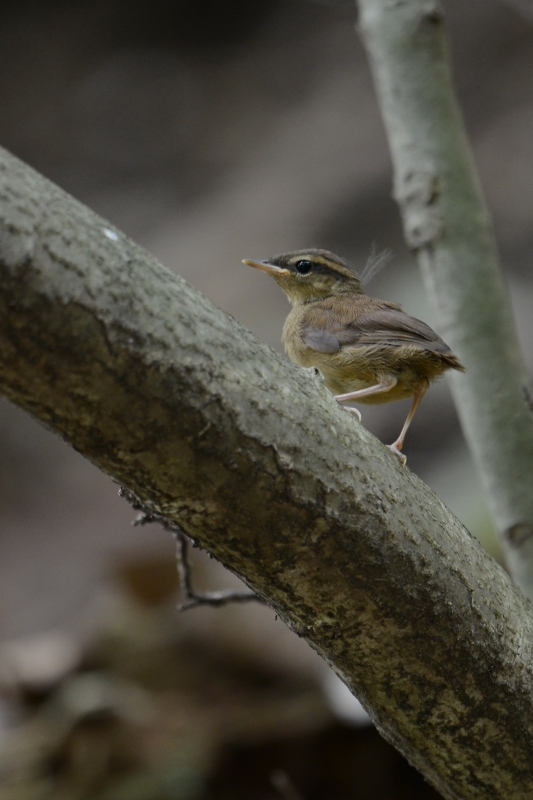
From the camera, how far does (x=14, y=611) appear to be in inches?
322

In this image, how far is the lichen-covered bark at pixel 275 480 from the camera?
5.03ft

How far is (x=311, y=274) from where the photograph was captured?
404 centimetres

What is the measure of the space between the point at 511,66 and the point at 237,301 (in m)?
5.14

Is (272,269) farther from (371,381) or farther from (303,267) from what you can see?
(371,381)

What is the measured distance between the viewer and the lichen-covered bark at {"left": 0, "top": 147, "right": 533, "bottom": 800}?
60.4 inches

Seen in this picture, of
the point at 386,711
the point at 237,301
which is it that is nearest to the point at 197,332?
the point at 386,711

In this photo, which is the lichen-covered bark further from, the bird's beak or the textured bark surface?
the bird's beak

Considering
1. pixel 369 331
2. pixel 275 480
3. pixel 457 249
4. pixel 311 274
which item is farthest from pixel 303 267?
pixel 275 480

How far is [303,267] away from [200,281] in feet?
22.8

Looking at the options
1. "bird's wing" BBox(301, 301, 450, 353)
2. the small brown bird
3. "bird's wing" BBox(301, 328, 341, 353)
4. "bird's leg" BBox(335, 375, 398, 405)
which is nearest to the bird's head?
the small brown bird

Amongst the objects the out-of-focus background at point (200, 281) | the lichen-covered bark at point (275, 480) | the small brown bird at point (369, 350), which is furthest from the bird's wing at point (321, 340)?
the out-of-focus background at point (200, 281)

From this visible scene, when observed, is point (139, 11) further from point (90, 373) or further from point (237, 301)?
point (90, 373)

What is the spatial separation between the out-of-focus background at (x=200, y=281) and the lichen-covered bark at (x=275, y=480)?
285cm

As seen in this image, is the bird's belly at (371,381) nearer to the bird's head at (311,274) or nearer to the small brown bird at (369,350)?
the small brown bird at (369,350)
